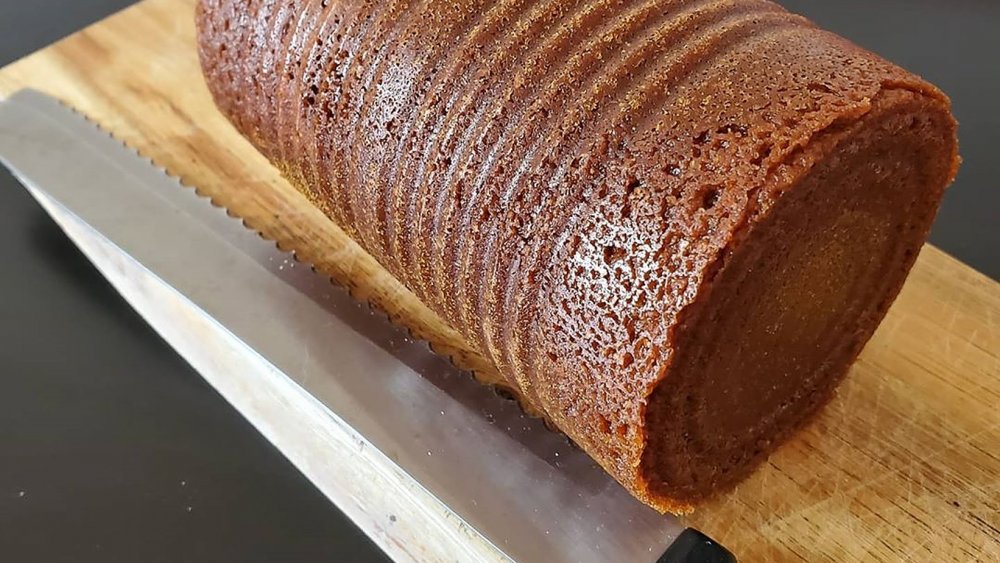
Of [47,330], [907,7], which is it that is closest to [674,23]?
[47,330]

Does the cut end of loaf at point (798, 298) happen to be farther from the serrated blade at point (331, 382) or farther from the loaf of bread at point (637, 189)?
the serrated blade at point (331, 382)

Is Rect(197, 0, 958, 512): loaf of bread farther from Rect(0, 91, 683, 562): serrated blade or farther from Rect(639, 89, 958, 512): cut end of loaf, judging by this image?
Rect(0, 91, 683, 562): serrated blade

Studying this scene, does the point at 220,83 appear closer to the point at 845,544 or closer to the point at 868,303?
the point at 868,303

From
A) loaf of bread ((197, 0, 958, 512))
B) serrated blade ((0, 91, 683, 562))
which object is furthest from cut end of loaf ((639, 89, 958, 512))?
serrated blade ((0, 91, 683, 562))

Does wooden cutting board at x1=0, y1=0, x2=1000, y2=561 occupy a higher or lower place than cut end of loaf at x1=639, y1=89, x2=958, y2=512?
lower

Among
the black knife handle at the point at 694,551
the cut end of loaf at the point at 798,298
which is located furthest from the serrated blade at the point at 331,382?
the cut end of loaf at the point at 798,298

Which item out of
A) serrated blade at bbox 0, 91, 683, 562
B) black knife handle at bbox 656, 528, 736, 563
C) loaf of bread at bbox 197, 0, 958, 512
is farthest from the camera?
serrated blade at bbox 0, 91, 683, 562

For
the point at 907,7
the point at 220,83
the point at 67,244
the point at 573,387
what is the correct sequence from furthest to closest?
the point at 907,7 → the point at 67,244 → the point at 220,83 → the point at 573,387
